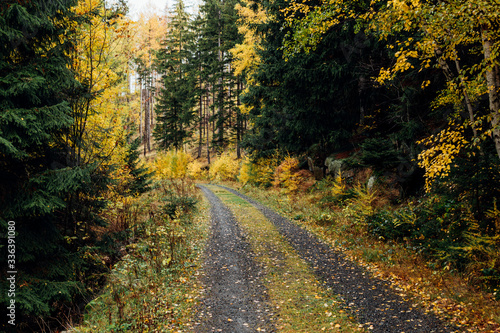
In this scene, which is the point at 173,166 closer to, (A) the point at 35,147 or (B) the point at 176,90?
(B) the point at 176,90

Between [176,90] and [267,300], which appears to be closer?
[267,300]

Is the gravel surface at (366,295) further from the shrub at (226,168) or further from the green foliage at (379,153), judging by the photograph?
the shrub at (226,168)

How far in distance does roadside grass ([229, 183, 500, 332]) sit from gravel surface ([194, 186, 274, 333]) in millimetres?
3022

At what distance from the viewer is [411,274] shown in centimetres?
632

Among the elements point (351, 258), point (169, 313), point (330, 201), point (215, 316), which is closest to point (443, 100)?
point (351, 258)

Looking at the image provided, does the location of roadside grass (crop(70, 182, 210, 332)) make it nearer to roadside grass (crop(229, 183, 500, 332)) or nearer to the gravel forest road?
the gravel forest road

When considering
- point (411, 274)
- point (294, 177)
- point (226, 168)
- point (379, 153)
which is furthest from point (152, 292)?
point (226, 168)

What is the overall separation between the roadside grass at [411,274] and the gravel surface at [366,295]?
0.88 ft

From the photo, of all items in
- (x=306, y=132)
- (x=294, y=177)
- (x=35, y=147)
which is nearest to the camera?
(x=35, y=147)

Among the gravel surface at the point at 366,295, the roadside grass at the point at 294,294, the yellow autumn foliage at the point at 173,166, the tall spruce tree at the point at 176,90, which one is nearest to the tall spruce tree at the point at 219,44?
the tall spruce tree at the point at 176,90

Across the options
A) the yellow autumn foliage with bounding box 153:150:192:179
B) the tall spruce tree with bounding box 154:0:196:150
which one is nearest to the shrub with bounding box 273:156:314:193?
the yellow autumn foliage with bounding box 153:150:192:179

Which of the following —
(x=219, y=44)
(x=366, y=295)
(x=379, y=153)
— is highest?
(x=219, y=44)

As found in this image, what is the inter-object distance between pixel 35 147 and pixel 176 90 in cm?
3305

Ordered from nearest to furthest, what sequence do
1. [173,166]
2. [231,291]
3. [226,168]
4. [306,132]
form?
1. [231,291]
2. [306,132]
3. [226,168]
4. [173,166]
